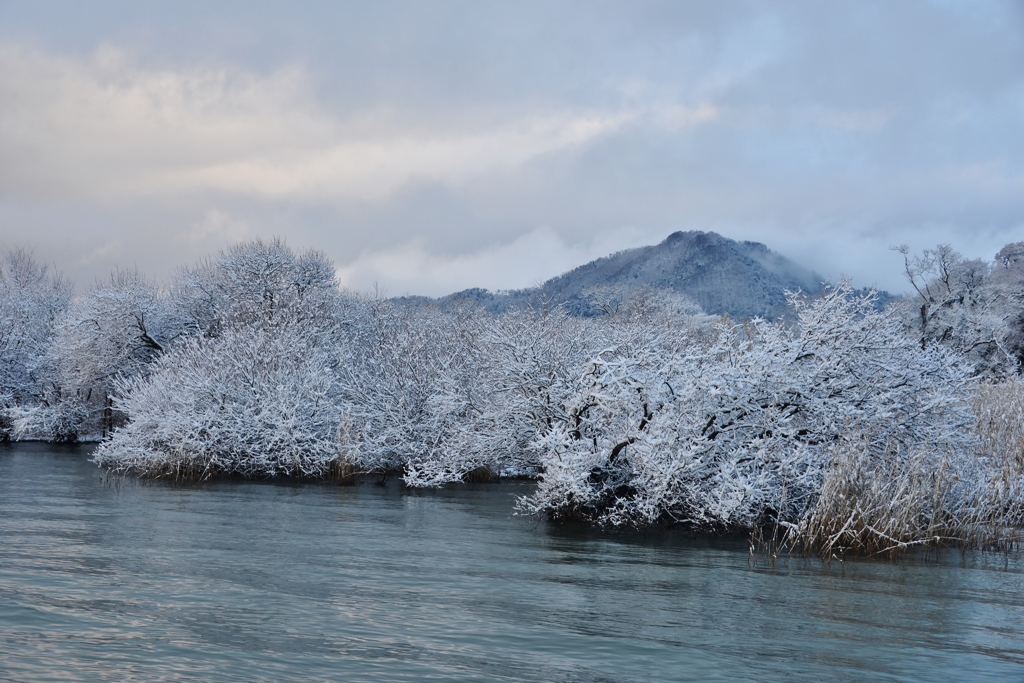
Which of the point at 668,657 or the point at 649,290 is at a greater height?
the point at 649,290

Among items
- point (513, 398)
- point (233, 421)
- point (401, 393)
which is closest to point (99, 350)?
point (233, 421)

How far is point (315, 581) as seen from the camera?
1107 cm

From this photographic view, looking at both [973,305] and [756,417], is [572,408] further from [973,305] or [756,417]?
[973,305]

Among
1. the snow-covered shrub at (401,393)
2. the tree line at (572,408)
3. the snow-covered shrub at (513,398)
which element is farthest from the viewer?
the snow-covered shrub at (401,393)

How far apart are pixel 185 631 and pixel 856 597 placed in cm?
830

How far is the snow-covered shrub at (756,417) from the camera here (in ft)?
49.4

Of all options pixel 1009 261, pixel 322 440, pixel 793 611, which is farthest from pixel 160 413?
pixel 1009 261

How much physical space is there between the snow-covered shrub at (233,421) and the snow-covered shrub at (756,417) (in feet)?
36.1

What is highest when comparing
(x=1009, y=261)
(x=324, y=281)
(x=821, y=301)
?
(x=1009, y=261)

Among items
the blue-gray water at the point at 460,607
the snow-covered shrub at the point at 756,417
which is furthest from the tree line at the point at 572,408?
the blue-gray water at the point at 460,607

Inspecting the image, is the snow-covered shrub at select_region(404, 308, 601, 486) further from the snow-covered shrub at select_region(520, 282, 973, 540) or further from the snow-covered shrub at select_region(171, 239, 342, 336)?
the snow-covered shrub at select_region(171, 239, 342, 336)

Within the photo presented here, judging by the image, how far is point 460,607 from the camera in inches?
386

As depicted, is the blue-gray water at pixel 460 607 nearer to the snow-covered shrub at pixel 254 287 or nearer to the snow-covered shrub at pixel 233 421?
the snow-covered shrub at pixel 233 421

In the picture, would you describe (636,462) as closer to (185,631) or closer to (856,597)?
(856,597)
